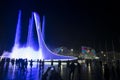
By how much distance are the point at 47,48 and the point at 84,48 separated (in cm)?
9494

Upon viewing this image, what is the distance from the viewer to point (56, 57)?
153 feet

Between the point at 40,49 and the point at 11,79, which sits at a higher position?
the point at 40,49

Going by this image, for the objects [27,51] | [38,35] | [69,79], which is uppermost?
[38,35]


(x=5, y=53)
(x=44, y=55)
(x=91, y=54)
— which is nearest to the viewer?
(x=44, y=55)

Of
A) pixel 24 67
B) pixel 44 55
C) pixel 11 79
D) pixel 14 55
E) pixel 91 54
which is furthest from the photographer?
pixel 91 54

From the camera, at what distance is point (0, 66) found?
22.8m

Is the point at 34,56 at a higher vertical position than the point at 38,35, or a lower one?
lower

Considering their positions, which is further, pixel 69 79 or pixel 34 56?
pixel 34 56

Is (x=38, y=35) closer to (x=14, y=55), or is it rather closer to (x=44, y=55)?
(x=44, y=55)

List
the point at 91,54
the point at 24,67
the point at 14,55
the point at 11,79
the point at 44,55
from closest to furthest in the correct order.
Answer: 1. the point at 11,79
2. the point at 24,67
3. the point at 44,55
4. the point at 14,55
5. the point at 91,54

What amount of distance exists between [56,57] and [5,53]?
20703mm

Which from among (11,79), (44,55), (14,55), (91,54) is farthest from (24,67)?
(91,54)

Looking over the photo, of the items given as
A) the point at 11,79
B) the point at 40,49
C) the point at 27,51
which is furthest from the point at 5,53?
the point at 11,79

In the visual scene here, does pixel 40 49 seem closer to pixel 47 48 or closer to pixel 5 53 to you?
pixel 47 48
